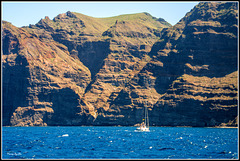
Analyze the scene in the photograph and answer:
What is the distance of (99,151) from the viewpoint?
101m

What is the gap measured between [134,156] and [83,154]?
12198mm

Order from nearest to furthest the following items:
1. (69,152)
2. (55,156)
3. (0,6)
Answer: (0,6)
(55,156)
(69,152)

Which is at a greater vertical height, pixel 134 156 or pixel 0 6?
pixel 0 6

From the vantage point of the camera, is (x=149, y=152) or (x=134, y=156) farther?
(x=149, y=152)

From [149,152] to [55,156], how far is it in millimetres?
23682

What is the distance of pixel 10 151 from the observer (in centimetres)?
9994

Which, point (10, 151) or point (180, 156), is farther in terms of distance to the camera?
point (10, 151)

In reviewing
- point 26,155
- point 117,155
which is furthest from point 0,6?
point 117,155

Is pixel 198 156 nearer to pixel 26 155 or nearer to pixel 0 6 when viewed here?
pixel 26 155

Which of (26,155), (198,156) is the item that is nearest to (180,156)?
(198,156)

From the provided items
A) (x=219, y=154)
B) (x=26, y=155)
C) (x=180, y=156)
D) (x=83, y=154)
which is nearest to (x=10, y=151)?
(x=26, y=155)

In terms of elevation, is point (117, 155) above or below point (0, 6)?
below

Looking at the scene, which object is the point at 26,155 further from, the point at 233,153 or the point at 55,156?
the point at 233,153

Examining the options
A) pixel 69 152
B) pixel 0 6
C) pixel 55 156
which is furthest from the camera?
pixel 69 152
